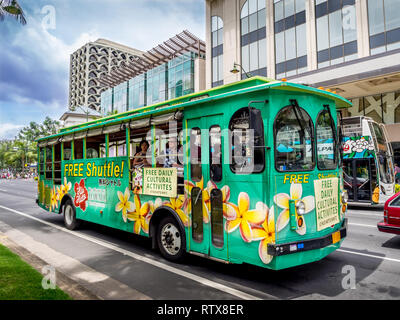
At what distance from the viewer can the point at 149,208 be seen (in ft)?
21.0

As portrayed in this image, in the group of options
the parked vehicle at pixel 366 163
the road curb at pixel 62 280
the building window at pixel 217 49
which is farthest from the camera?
the building window at pixel 217 49

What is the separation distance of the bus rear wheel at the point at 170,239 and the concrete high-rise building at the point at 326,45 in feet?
64.2

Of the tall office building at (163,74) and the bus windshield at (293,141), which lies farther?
the tall office building at (163,74)

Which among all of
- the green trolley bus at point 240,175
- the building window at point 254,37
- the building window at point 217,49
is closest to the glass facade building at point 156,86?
the building window at point 217,49

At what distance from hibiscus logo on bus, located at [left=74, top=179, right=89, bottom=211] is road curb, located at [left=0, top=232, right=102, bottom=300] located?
2086mm

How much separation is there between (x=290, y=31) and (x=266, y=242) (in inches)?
1073

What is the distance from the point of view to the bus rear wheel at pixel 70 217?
9321 millimetres

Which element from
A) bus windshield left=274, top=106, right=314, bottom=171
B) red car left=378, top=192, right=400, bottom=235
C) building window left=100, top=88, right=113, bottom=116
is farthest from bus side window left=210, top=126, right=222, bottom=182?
building window left=100, top=88, right=113, bottom=116

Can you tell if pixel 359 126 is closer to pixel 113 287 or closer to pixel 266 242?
pixel 266 242

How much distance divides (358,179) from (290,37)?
1800 cm

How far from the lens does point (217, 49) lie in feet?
113

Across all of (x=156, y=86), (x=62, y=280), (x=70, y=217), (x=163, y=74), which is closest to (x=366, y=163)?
(x=70, y=217)

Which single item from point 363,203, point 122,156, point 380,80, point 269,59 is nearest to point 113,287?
point 122,156

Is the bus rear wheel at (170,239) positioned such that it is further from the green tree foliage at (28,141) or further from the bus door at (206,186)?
the green tree foliage at (28,141)
